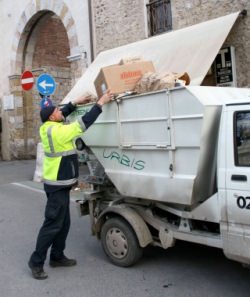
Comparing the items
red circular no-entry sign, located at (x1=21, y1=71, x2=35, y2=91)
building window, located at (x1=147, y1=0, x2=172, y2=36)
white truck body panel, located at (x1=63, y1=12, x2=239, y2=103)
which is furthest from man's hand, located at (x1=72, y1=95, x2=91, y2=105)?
red circular no-entry sign, located at (x1=21, y1=71, x2=35, y2=91)

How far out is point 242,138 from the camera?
12.9ft

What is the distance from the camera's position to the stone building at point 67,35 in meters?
9.59

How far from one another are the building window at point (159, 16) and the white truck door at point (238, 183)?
7.33 m

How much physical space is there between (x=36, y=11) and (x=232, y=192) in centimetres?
1339

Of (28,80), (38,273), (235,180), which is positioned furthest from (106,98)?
(28,80)

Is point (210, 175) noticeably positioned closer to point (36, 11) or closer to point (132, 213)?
point (132, 213)

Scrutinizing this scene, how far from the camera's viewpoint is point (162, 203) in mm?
4742

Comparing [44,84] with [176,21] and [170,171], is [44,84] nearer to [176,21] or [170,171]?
[176,21]

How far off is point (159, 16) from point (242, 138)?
7.88 metres

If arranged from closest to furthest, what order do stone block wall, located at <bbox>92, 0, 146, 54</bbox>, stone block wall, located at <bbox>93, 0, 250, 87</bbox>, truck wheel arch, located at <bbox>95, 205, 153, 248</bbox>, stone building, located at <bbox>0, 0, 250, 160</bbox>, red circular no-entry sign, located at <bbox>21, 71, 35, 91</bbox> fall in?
1. truck wheel arch, located at <bbox>95, 205, 153, 248</bbox>
2. stone block wall, located at <bbox>93, 0, 250, 87</bbox>
3. stone building, located at <bbox>0, 0, 250, 160</bbox>
4. stone block wall, located at <bbox>92, 0, 146, 54</bbox>
5. red circular no-entry sign, located at <bbox>21, 71, 35, 91</bbox>

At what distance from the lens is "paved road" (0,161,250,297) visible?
4.34 meters

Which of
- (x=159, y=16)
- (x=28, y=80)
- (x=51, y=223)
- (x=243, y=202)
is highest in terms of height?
(x=159, y=16)

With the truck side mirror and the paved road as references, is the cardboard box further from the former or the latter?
the paved road

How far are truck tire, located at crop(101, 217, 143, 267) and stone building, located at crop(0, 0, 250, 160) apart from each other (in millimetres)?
5195
